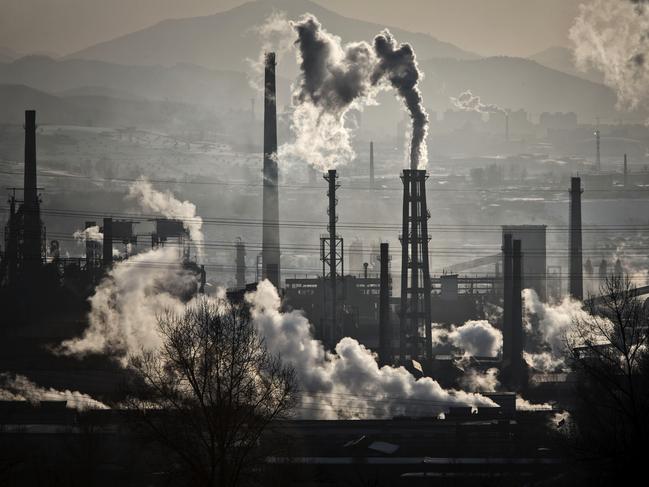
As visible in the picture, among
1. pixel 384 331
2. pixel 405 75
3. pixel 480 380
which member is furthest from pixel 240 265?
pixel 480 380

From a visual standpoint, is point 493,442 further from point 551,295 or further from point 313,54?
point 551,295

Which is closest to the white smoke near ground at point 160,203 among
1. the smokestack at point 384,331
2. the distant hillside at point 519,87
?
the smokestack at point 384,331

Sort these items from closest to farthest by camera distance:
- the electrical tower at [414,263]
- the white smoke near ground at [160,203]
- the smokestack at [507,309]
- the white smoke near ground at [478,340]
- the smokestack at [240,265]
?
the electrical tower at [414,263]
the smokestack at [507,309]
the white smoke near ground at [478,340]
the smokestack at [240,265]
the white smoke near ground at [160,203]

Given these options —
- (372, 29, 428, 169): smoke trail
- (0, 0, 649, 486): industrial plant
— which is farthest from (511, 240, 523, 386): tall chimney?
(372, 29, 428, 169): smoke trail

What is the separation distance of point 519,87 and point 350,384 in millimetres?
163310

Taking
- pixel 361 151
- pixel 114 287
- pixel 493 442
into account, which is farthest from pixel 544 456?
pixel 361 151

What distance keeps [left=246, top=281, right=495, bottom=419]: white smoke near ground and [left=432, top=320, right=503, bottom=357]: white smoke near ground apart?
8342 mm

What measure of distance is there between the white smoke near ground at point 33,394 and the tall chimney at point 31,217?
7.95 meters

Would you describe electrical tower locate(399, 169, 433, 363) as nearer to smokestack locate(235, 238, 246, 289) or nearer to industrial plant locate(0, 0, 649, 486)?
industrial plant locate(0, 0, 649, 486)

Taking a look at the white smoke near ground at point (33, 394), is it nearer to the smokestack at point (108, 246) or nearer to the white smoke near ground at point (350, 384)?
the white smoke near ground at point (350, 384)

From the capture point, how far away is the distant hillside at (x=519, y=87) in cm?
16650

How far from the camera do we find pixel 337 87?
37.2 m

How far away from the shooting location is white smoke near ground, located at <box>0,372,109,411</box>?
25297mm

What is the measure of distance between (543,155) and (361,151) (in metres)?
21.1
